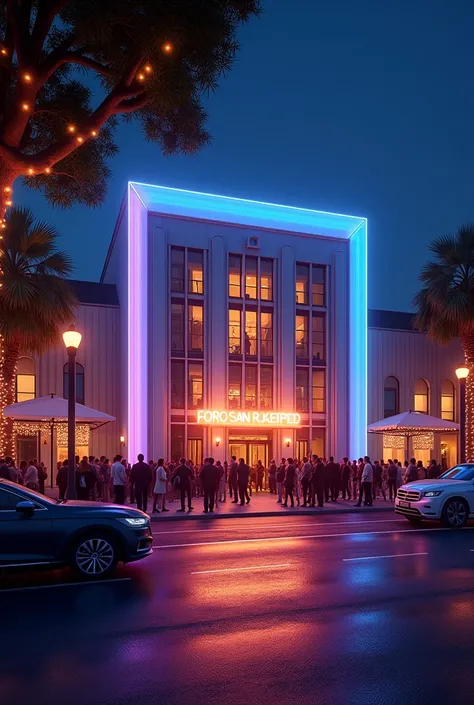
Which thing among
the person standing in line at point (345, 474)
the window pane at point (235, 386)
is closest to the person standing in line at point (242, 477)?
the person standing in line at point (345, 474)

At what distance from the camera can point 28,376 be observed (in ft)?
99.6

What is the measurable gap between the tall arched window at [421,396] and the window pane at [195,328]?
1246 cm

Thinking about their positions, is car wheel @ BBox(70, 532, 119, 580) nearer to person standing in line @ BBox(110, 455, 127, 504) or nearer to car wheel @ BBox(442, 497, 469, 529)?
car wheel @ BBox(442, 497, 469, 529)

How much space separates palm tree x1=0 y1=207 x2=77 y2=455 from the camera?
2220 centimetres

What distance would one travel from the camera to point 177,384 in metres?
31.2

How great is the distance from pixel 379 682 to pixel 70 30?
12011 millimetres

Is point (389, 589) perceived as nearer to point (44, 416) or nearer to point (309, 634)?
point (309, 634)

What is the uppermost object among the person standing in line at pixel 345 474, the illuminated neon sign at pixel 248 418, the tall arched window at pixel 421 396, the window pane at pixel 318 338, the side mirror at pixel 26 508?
the window pane at pixel 318 338

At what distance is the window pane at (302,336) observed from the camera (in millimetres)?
33719

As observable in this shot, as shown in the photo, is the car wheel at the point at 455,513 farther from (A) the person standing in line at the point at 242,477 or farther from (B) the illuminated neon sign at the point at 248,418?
(B) the illuminated neon sign at the point at 248,418

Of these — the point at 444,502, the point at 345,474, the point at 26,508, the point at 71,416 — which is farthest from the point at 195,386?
the point at 26,508

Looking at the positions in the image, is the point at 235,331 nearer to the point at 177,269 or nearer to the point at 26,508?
the point at 177,269

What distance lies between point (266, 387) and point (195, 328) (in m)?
4.56

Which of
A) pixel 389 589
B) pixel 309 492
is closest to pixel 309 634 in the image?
pixel 389 589
